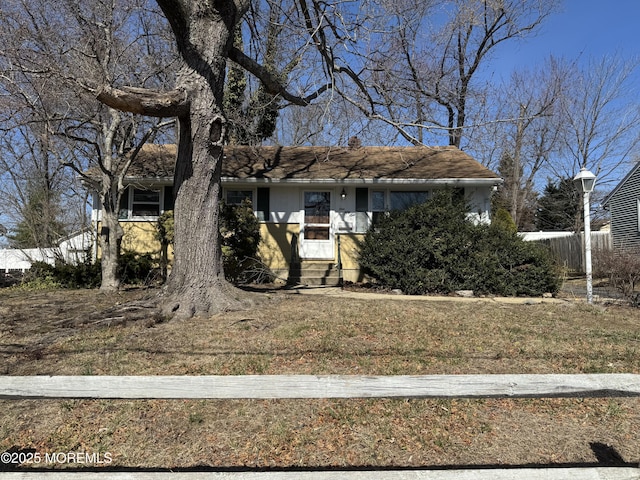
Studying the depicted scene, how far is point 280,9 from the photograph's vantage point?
32.0 feet

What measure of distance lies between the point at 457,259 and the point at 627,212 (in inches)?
583

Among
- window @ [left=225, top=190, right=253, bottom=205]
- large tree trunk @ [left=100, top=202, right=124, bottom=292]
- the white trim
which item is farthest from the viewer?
window @ [left=225, top=190, right=253, bottom=205]

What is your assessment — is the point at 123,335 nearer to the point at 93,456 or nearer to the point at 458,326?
the point at 93,456

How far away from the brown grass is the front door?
5.18 m

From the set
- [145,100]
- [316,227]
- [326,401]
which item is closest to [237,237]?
[316,227]

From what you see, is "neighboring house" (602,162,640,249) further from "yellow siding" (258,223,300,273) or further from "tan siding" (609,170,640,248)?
"yellow siding" (258,223,300,273)

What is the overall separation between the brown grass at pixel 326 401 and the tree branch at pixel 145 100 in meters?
3.31

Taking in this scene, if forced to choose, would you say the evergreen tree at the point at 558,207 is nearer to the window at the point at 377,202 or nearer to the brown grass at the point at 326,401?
the window at the point at 377,202

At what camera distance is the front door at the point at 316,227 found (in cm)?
1276

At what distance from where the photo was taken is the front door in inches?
502

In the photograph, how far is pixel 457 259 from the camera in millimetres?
10141

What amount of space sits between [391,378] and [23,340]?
544 centimetres

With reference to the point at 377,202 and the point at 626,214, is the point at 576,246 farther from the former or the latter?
the point at 377,202

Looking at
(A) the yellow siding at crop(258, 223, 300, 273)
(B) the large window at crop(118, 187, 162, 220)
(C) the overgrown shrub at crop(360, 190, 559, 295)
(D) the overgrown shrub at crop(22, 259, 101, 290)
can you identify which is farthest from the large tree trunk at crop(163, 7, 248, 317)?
(B) the large window at crop(118, 187, 162, 220)
